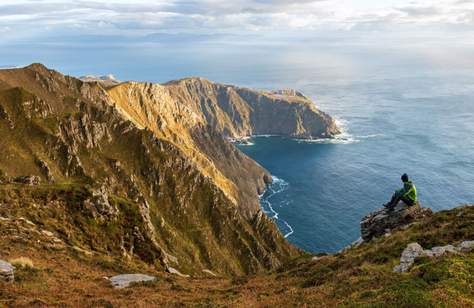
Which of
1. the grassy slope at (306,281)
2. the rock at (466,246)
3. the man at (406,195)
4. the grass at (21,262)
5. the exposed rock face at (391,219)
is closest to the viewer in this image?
the grassy slope at (306,281)

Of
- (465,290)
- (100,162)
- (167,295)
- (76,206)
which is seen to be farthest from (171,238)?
(465,290)

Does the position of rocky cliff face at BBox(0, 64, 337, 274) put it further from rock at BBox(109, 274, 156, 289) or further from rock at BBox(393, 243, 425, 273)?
rock at BBox(393, 243, 425, 273)

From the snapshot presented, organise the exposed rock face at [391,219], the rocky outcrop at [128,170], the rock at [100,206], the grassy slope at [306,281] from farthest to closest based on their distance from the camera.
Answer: the rocky outcrop at [128,170] < the rock at [100,206] < the exposed rock face at [391,219] < the grassy slope at [306,281]

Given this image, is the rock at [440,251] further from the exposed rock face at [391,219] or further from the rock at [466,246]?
the exposed rock face at [391,219]

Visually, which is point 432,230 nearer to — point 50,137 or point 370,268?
point 370,268

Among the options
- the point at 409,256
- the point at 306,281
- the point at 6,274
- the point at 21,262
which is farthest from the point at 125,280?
the point at 409,256

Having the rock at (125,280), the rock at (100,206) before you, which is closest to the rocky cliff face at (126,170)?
the rock at (100,206)
